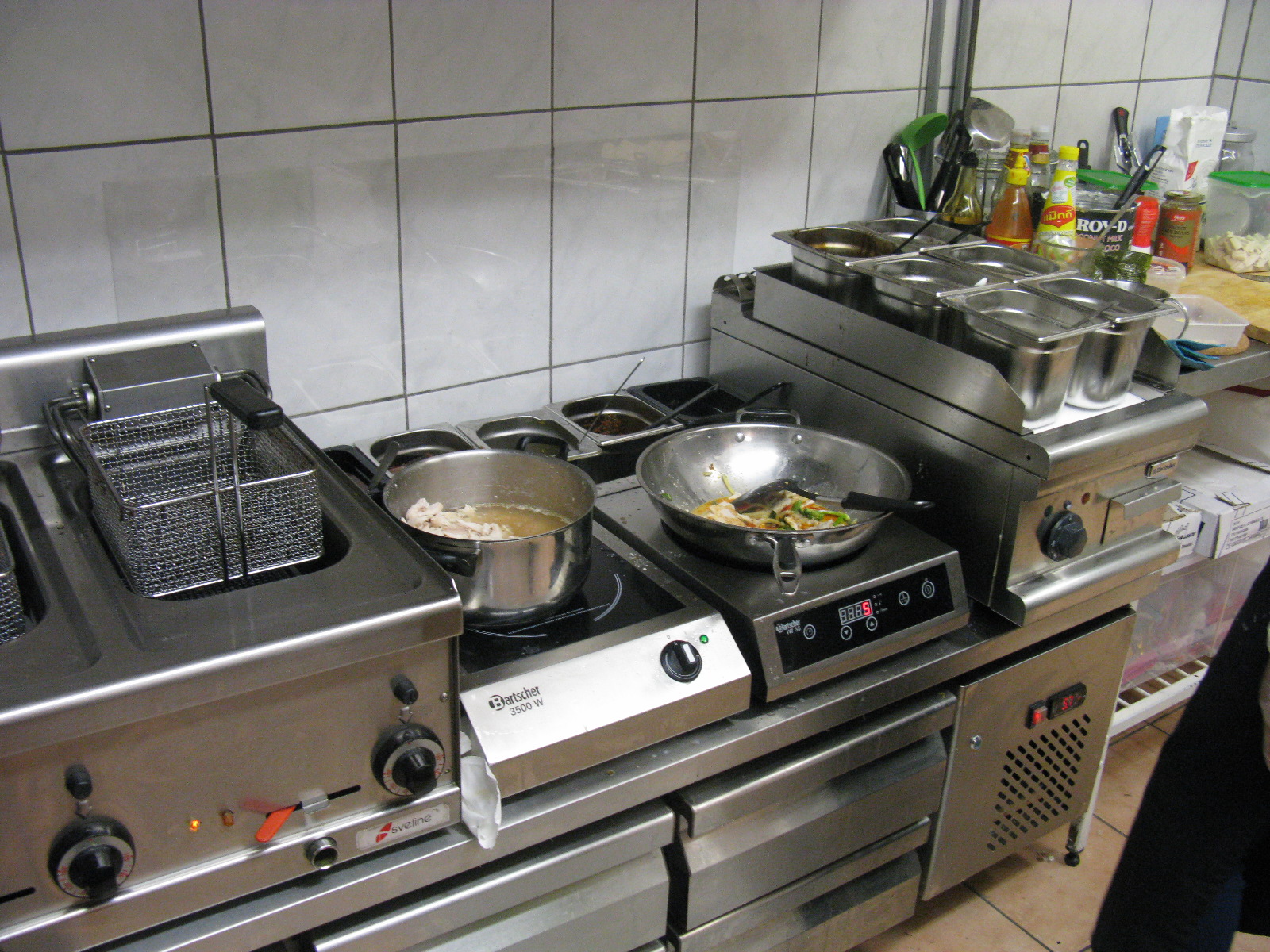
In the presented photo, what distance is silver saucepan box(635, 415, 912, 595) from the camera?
53.4 inches

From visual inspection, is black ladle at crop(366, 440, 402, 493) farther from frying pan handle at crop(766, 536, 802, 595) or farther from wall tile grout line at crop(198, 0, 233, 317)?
frying pan handle at crop(766, 536, 802, 595)

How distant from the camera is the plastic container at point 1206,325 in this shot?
173cm

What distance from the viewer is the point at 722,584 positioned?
4.25 feet

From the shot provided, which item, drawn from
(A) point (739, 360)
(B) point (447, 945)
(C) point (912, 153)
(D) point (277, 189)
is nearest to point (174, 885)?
(B) point (447, 945)

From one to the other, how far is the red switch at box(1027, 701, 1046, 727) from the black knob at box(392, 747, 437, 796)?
0.93 metres

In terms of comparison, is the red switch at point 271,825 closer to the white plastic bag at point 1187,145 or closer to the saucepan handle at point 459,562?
the saucepan handle at point 459,562

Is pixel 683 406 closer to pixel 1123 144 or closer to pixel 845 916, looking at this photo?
pixel 845 916

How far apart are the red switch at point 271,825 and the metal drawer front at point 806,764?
0.45 metres

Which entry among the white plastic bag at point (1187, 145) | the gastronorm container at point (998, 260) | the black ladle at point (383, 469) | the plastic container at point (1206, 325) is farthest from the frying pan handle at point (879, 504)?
the white plastic bag at point (1187, 145)

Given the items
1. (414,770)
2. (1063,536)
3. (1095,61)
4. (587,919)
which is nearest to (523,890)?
(587,919)

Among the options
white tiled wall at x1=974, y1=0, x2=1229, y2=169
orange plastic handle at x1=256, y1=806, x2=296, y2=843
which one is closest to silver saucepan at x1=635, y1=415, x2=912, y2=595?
orange plastic handle at x1=256, y1=806, x2=296, y2=843

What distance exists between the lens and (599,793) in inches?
45.3

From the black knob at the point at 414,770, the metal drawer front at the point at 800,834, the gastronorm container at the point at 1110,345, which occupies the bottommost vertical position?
the metal drawer front at the point at 800,834

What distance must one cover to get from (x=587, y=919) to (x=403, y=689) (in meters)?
0.39
